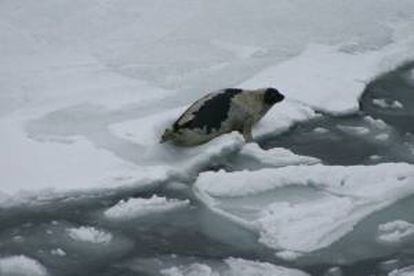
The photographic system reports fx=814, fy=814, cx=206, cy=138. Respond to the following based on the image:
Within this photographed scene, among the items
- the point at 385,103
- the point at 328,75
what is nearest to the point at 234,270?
the point at 385,103

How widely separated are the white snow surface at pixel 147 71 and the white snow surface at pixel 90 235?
1.35 ft

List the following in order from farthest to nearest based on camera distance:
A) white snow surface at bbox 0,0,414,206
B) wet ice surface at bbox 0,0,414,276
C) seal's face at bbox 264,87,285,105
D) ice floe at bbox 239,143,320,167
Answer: seal's face at bbox 264,87,285,105, ice floe at bbox 239,143,320,167, white snow surface at bbox 0,0,414,206, wet ice surface at bbox 0,0,414,276

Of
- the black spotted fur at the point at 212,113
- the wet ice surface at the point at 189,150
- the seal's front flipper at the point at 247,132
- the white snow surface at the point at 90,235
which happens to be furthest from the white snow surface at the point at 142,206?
the seal's front flipper at the point at 247,132

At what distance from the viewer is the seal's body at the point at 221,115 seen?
207 inches

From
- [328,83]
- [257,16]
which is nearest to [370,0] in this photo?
[257,16]

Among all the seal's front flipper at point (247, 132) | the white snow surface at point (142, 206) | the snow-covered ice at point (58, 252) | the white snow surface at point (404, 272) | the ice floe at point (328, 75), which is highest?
the ice floe at point (328, 75)

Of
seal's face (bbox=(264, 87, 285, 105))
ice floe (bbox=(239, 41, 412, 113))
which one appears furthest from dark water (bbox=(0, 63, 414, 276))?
ice floe (bbox=(239, 41, 412, 113))

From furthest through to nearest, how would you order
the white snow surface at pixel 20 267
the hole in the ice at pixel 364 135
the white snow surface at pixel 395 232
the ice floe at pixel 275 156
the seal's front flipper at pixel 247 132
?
1. the seal's front flipper at pixel 247 132
2. the hole in the ice at pixel 364 135
3. the ice floe at pixel 275 156
4. the white snow surface at pixel 395 232
5. the white snow surface at pixel 20 267

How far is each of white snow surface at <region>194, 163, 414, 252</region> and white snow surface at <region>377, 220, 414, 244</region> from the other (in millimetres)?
155

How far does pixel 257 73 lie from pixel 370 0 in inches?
124

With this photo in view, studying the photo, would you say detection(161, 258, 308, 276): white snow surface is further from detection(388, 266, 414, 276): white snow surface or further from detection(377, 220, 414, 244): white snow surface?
detection(377, 220, 414, 244): white snow surface

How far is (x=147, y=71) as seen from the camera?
6777 mm

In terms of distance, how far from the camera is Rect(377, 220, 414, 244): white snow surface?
14.2 feet

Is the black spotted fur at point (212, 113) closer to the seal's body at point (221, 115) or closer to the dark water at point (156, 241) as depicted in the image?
the seal's body at point (221, 115)
